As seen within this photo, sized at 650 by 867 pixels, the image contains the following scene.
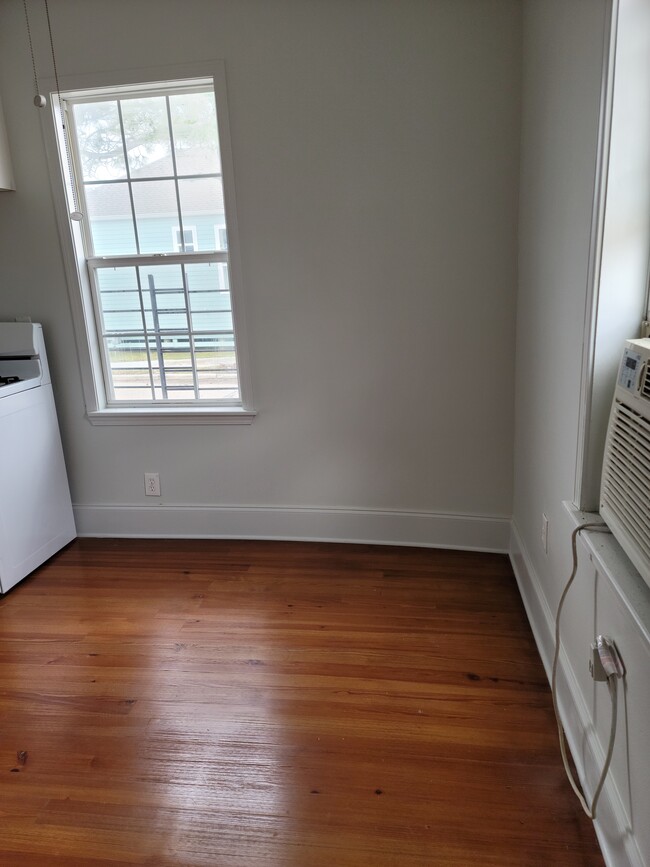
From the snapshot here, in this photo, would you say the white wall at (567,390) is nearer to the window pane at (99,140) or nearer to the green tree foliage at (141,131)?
the green tree foliage at (141,131)

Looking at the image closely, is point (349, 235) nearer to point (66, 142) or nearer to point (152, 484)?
point (66, 142)

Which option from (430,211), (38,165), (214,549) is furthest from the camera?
(214,549)

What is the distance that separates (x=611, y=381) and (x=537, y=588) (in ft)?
3.33

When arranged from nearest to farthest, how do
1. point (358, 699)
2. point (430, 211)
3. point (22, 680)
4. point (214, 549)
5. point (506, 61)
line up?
point (358, 699), point (22, 680), point (506, 61), point (430, 211), point (214, 549)

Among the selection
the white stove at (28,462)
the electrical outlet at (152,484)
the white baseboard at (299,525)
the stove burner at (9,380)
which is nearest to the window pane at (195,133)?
the white stove at (28,462)

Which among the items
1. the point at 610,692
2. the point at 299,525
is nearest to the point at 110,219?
the point at 299,525

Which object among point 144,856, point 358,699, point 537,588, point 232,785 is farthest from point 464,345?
point 144,856

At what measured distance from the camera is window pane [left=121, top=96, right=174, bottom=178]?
8.87 ft

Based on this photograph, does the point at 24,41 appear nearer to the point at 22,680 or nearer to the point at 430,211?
the point at 430,211

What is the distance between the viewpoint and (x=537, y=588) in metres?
2.14

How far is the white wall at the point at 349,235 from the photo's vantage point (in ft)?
7.96

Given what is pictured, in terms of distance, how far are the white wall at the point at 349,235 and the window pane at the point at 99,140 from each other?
176 millimetres

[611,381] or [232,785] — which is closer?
[611,381]

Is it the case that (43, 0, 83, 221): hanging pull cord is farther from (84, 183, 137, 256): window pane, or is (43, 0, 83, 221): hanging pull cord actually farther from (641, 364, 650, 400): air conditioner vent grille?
(641, 364, 650, 400): air conditioner vent grille
